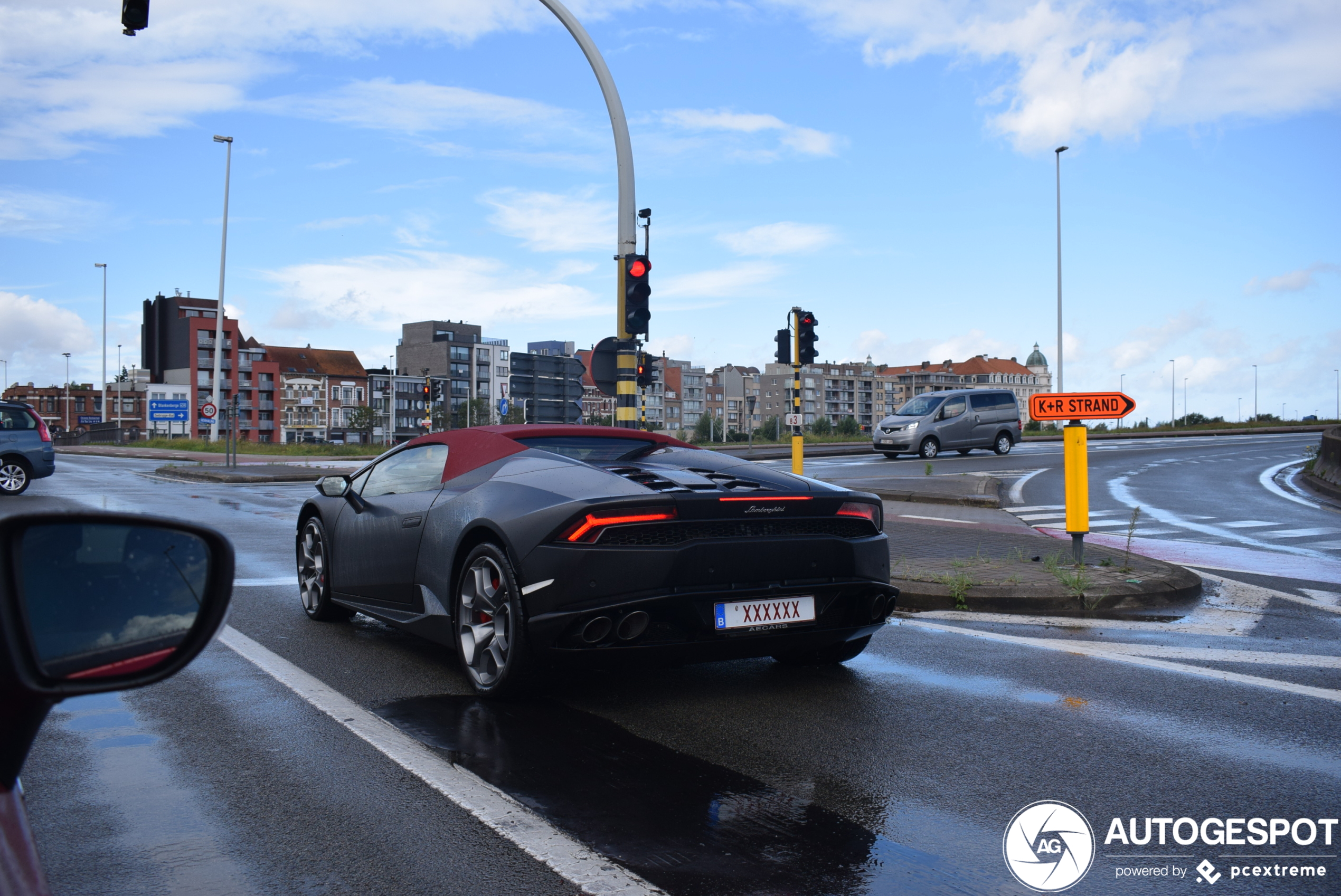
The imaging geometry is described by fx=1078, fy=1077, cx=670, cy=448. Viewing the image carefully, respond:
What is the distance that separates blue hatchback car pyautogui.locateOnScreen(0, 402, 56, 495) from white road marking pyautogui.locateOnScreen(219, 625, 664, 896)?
17338mm

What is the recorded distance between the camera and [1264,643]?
20.4ft

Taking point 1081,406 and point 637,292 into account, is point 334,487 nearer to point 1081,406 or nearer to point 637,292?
point 1081,406

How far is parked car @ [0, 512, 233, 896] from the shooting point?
1.18 meters

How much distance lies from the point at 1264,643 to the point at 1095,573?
2.24 m

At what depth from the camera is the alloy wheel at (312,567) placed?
6945mm

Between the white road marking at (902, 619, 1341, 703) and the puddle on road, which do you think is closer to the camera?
the puddle on road

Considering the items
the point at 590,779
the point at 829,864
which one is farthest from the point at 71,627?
the point at 590,779

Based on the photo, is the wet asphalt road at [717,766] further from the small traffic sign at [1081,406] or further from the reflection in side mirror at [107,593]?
the small traffic sign at [1081,406]

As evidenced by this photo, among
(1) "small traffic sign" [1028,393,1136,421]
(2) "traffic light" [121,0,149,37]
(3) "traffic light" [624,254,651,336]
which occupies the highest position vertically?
(2) "traffic light" [121,0,149,37]

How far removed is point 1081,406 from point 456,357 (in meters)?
158

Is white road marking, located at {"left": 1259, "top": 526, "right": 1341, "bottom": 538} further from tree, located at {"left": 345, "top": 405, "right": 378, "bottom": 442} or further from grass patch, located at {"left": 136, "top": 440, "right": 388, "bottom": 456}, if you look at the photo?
tree, located at {"left": 345, "top": 405, "right": 378, "bottom": 442}

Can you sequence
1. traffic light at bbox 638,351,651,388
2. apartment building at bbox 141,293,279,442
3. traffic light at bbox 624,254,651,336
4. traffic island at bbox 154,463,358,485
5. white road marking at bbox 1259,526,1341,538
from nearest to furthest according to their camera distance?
traffic light at bbox 624,254,651,336 → white road marking at bbox 1259,526,1341,538 → traffic light at bbox 638,351,651,388 → traffic island at bbox 154,463,358,485 → apartment building at bbox 141,293,279,442

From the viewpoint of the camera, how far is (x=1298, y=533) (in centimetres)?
1297

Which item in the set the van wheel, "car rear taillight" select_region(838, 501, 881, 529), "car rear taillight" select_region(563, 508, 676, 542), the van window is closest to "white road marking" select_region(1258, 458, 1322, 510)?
the van window
